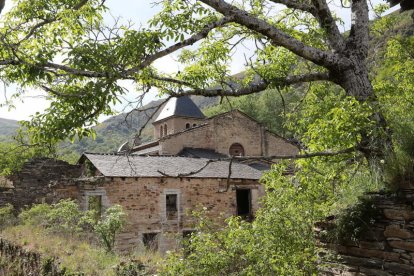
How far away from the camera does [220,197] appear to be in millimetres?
19719

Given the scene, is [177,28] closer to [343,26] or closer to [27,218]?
[343,26]

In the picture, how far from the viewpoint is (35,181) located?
20125mm

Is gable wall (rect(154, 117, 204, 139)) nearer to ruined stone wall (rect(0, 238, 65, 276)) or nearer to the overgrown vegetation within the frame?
the overgrown vegetation

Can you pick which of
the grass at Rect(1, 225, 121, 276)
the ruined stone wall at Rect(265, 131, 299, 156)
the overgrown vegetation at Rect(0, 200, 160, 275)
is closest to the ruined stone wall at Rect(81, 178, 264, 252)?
the overgrown vegetation at Rect(0, 200, 160, 275)

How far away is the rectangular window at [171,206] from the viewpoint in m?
18.3

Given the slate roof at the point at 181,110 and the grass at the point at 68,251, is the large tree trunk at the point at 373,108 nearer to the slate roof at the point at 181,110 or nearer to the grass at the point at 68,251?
the grass at the point at 68,251

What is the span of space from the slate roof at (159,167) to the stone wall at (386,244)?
12.1 meters

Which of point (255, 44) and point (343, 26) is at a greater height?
point (343, 26)

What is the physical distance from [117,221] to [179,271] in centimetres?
702

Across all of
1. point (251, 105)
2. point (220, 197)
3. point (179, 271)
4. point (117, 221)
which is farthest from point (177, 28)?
point (251, 105)

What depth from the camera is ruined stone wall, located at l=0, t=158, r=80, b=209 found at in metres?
19.3

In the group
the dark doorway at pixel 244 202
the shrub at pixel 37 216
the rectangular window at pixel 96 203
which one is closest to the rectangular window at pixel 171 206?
the rectangular window at pixel 96 203

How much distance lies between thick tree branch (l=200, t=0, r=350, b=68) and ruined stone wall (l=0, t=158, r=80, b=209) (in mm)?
15219

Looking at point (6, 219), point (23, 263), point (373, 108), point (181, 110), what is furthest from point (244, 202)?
point (373, 108)
